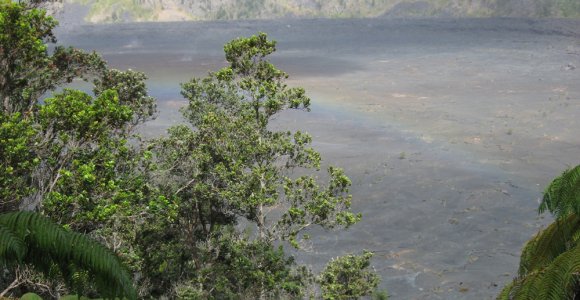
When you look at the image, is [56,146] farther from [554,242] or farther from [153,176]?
[554,242]

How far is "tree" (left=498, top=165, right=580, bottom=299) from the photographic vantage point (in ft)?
27.9

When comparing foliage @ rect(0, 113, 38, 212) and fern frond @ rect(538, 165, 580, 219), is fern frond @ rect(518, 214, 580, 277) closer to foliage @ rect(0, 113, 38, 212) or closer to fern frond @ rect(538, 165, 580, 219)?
fern frond @ rect(538, 165, 580, 219)

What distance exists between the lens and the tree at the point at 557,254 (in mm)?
8500

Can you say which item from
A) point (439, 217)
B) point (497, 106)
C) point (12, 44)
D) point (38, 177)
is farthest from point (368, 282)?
point (497, 106)

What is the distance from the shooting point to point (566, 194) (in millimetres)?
9852

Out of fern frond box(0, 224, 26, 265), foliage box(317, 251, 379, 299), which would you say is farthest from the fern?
foliage box(317, 251, 379, 299)

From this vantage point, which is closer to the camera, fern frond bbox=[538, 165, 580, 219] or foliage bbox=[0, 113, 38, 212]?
fern frond bbox=[538, 165, 580, 219]

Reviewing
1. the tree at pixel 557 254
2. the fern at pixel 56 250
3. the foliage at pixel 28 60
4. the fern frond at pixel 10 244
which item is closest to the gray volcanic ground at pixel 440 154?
the foliage at pixel 28 60

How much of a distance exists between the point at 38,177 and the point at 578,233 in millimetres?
13224

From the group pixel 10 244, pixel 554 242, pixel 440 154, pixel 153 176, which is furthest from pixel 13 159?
pixel 440 154

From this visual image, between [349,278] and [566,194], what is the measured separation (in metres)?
14.7

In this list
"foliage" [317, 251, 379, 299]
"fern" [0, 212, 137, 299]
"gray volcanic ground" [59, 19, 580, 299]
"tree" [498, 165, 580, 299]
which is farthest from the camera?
"gray volcanic ground" [59, 19, 580, 299]

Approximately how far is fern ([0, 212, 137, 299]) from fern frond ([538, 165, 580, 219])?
684cm

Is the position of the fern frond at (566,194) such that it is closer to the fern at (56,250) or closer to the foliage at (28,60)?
the fern at (56,250)
